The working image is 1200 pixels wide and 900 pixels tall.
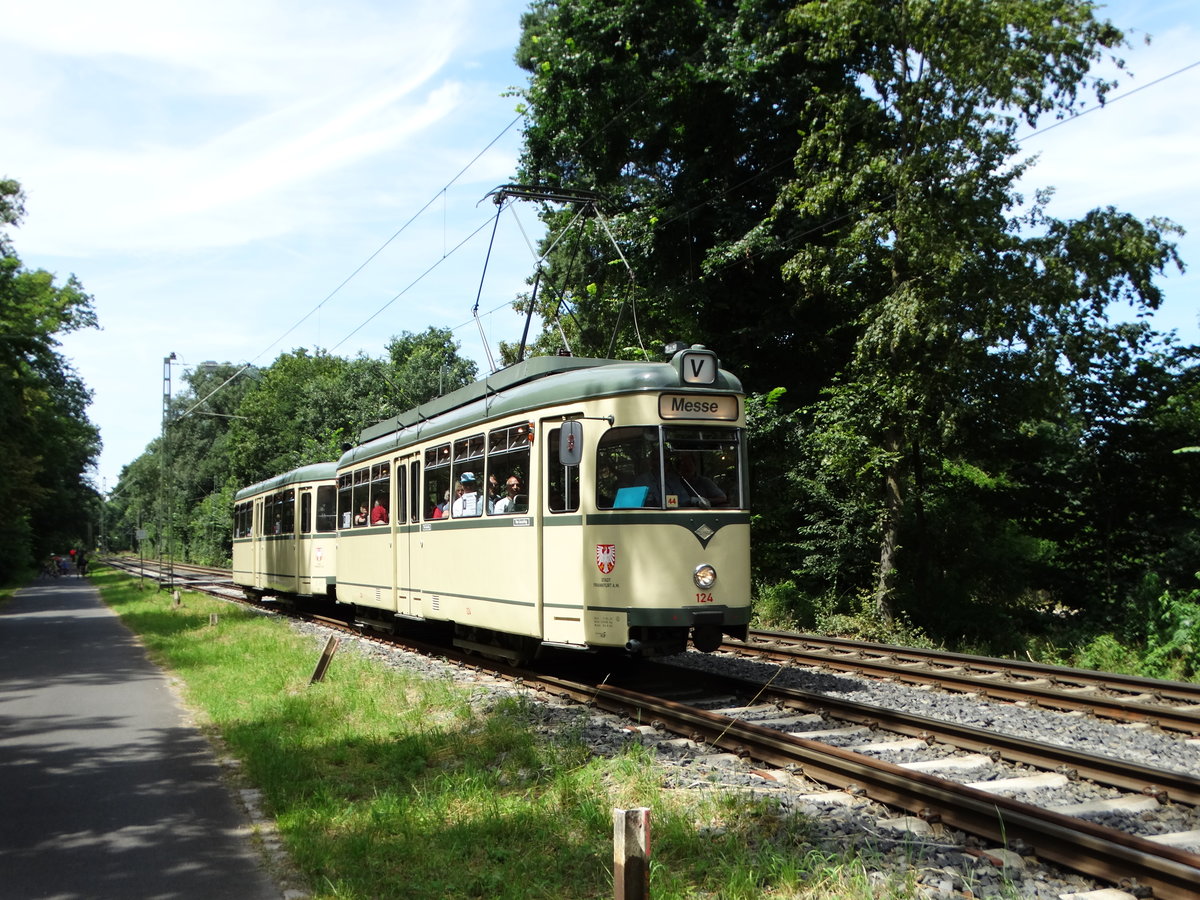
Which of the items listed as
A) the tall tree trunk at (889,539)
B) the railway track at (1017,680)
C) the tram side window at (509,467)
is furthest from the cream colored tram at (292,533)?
the tall tree trunk at (889,539)

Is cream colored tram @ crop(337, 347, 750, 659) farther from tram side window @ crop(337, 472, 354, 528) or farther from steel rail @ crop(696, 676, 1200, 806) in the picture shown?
tram side window @ crop(337, 472, 354, 528)

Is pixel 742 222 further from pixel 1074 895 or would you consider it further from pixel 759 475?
pixel 1074 895

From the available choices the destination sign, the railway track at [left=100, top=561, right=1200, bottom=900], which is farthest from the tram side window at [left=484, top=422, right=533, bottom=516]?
the railway track at [left=100, top=561, right=1200, bottom=900]

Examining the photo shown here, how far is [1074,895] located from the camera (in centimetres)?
493

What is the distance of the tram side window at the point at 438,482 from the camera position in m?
13.6

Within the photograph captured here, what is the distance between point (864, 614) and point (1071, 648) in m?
3.24

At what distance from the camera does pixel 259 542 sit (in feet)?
91.8

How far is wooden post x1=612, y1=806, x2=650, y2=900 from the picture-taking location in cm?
379

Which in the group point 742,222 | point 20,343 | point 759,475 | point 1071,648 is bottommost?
point 1071,648

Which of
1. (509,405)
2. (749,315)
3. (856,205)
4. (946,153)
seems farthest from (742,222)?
(509,405)

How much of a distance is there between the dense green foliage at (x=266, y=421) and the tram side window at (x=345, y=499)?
16.3 ft

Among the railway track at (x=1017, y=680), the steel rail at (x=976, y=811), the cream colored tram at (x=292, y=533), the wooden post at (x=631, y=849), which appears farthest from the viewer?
the cream colored tram at (x=292, y=533)

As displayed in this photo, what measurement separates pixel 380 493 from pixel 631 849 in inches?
532

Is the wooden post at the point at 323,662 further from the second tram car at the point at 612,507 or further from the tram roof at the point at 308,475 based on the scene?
the tram roof at the point at 308,475
